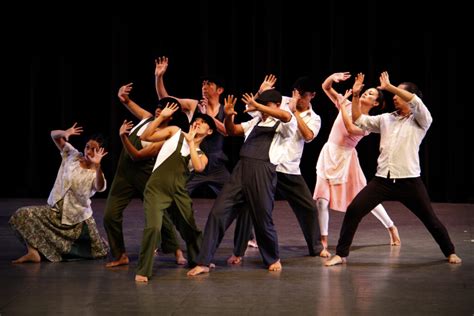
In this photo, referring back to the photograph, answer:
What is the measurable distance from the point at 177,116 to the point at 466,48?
4.50 m

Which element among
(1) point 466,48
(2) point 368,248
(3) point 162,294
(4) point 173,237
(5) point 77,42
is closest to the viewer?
(3) point 162,294

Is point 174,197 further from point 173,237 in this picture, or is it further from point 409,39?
point 409,39

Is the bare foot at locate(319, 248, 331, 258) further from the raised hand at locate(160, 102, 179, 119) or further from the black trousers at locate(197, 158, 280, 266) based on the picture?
the raised hand at locate(160, 102, 179, 119)

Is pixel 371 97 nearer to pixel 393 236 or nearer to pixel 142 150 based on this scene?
pixel 393 236

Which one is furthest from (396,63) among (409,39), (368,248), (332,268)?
(332,268)

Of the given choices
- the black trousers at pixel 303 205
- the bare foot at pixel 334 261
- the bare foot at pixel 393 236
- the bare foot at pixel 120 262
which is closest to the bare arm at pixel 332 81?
the black trousers at pixel 303 205

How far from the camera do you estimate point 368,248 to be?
666 centimetres

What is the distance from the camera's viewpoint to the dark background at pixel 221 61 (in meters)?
9.34

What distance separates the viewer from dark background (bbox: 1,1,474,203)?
9.34 m

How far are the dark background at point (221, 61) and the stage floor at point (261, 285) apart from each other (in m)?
2.81

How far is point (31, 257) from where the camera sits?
5934mm

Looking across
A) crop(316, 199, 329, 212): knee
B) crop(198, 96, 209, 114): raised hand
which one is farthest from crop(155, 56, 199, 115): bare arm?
crop(316, 199, 329, 212): knee

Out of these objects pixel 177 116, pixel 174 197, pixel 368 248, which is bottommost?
pixel 368 248

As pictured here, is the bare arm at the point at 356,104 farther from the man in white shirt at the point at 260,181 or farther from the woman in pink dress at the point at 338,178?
the woman in pink dress at the point at 338,178
